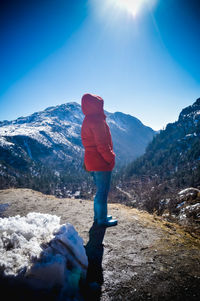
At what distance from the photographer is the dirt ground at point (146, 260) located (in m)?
2.16

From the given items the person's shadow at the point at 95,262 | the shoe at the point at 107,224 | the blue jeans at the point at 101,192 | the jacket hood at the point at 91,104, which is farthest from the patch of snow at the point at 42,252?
the jacket hood at the point at 91,104

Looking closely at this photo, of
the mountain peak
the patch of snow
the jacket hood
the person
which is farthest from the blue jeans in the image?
the mountain peak

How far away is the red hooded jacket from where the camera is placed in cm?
388

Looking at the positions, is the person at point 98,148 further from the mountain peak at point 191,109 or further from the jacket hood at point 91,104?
the mountain peak at point 191,109

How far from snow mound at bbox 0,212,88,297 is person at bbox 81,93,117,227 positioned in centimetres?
189

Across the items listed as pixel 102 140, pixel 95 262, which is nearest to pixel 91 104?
pixel 102 140

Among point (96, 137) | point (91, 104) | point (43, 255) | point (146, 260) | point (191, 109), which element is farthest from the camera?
point (191, 109)

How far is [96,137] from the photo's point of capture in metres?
3.86

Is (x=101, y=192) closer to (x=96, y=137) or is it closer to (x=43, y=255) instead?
(x=96, y=137)

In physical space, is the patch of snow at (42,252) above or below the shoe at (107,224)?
above

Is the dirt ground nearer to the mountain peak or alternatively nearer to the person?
the person

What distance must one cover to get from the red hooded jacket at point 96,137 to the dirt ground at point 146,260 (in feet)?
5.65

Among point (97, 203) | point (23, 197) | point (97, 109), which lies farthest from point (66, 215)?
point (97, 109)

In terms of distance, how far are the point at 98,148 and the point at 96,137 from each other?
0.92 ft
